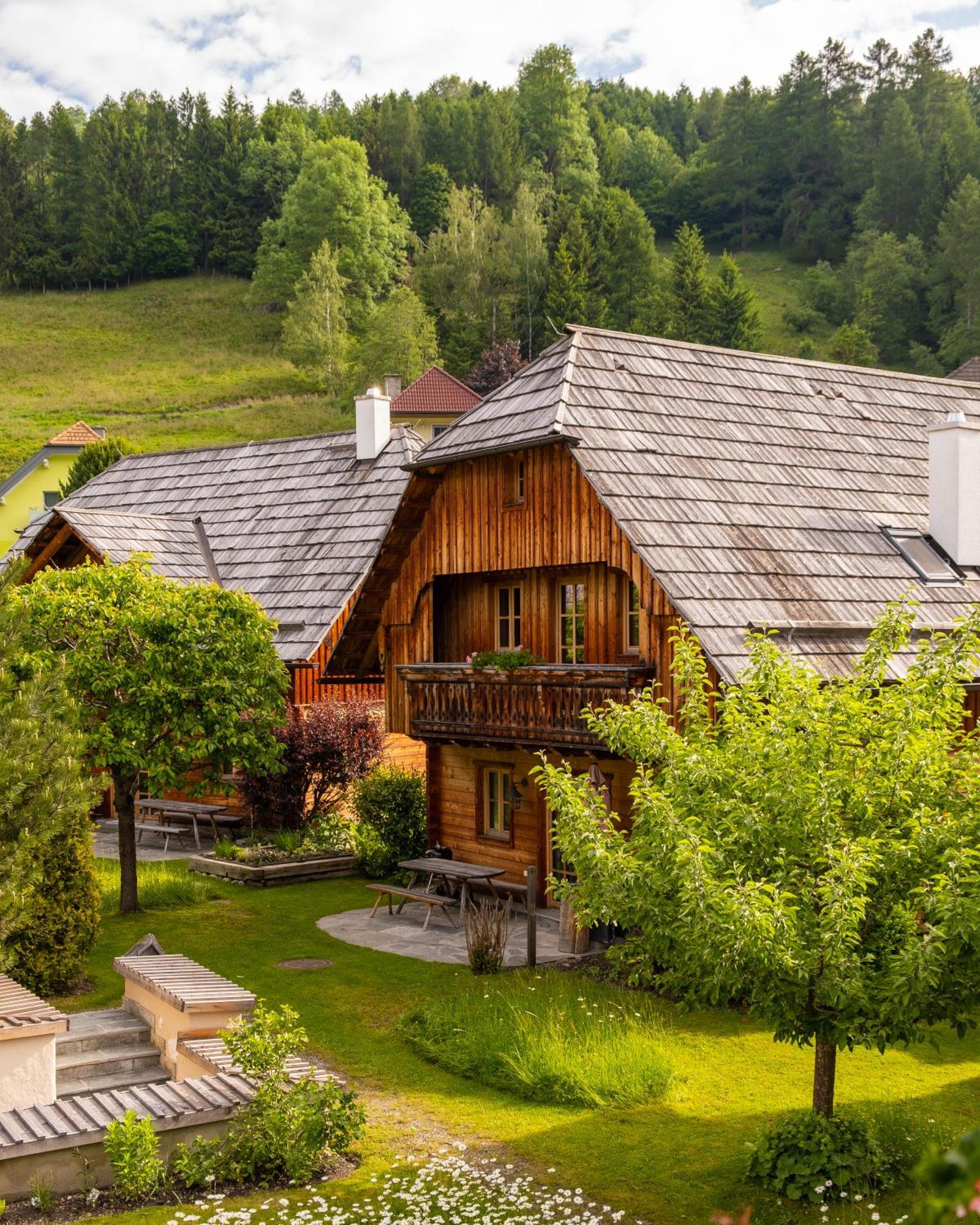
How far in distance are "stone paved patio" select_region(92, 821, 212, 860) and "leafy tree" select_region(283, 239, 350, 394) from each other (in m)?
51.6

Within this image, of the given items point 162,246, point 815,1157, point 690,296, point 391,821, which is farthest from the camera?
point 162,246

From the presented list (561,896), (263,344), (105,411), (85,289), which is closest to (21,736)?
(561,896)

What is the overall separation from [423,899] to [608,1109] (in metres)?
6.95

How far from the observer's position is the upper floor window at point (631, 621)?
1661cm

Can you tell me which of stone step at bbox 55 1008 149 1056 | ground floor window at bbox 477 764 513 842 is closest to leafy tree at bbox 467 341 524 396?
ground floor window at bbox 477 764 513 842

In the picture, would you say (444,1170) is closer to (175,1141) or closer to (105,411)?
(175,1141)

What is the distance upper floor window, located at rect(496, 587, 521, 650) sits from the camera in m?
19.0

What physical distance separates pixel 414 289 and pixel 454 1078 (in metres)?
72.1

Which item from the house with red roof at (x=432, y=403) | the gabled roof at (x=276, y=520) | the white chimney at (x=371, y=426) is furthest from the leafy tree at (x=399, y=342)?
the white chimney at (x=371, y=426)

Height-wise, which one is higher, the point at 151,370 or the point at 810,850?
the point at 151,370

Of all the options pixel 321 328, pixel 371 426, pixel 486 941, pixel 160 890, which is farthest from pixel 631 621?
pixel 321 328

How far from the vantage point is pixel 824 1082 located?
916 cm

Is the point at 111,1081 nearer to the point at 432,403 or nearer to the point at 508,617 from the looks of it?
the point at 508,617

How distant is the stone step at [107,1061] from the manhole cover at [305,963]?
10.4ft
